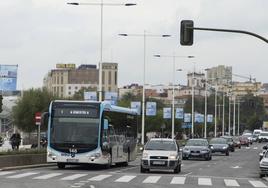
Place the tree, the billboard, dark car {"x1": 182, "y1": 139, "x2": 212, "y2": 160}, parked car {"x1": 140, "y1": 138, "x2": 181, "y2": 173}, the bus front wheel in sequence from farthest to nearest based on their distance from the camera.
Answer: the tree → dark car {"x1": 182, "y1": 139, "x2": 212, "y2": 160} → the billboard → the bus front wheel → parked car {"x1": 140, "y1": 138, "x2": 181, "y2": 173}

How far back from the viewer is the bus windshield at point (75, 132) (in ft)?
111

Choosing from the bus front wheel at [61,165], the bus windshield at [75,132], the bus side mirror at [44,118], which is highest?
the bus side mirror at [44,118]

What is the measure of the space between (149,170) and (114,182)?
31.2 feet

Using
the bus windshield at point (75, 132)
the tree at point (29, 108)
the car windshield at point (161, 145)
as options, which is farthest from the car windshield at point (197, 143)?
the tree at point (29, 108)

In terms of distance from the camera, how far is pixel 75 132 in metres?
34.1

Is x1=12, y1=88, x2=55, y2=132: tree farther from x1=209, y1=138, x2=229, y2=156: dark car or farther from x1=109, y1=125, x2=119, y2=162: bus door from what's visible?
x1=109, y1=125, x2=119, y2=162: bus door

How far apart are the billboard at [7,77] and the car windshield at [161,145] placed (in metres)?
8.39

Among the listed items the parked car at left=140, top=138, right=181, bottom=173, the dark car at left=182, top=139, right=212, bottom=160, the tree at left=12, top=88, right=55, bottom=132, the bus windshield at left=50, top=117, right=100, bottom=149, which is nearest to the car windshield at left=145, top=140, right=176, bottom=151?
the parked car at left=140, top=138, right=181, bottom=173

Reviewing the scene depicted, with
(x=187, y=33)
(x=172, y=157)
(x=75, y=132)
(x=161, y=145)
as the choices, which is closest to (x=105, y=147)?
(x=75, y=132)

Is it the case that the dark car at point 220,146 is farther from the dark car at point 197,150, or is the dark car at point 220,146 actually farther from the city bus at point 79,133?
the city bus at point 79,133

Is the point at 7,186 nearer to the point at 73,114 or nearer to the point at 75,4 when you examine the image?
the point at 73,114

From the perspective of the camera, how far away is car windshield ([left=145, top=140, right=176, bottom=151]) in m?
34.2

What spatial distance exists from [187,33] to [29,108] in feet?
219

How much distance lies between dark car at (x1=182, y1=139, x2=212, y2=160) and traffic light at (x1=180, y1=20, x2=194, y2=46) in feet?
81.6
